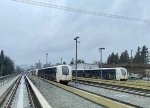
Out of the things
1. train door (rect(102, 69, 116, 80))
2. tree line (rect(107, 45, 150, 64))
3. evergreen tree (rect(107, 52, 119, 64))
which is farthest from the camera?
evergreen tree (rect(107, 52, 119, 64))

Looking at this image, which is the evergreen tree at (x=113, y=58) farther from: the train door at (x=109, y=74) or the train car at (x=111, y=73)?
the train door at (x=109, y=74)

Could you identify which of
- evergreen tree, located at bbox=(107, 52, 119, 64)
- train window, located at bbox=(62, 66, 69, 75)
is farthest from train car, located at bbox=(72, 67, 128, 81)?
evergreen tree, located at bbox=(107, 52, 119, 64)

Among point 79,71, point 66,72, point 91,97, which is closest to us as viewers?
point 91,97

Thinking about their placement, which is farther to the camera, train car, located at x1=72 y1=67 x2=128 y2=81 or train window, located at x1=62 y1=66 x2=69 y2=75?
train car, located at x1=72 y1=67 x2=128 y2=81

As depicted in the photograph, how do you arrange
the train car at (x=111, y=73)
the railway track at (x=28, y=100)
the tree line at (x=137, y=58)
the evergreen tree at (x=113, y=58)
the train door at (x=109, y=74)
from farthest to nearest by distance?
the evergreen tree at (x=113, y=58) → the tree line at (x=137, y=58) → the train door at (x=109, y=74) → the train car at (x=111, y=73) → the railway track at (x=28, y=100)

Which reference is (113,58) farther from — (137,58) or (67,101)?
(67,101)

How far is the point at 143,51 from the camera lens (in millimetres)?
175875

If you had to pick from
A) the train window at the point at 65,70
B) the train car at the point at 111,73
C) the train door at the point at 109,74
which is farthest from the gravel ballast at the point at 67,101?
the train door at the point at 109,74

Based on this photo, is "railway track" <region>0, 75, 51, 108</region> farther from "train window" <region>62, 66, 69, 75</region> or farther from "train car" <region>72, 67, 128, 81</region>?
"train car" <region>72, 67, 128, 81</region>

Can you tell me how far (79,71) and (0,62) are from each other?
2037 centimetres

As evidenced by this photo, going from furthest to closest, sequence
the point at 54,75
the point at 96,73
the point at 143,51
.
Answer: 1. the point at 143,51
2. the point at 96,73
3. the point at 54,75

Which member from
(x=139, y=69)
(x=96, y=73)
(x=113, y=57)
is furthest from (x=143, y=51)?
(x=96, y=73)

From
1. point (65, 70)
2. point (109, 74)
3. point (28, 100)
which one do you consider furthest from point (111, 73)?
point (28, 100)

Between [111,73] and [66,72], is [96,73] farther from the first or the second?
[66,72]
